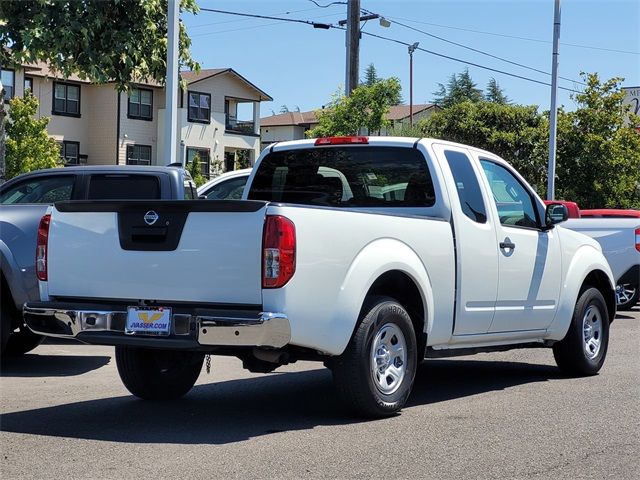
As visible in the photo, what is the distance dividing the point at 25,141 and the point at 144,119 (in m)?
16.5

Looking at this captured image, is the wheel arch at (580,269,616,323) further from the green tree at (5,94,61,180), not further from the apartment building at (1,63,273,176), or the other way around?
the apartment building at (1,63,273,176)

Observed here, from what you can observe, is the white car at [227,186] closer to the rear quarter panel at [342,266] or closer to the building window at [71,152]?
the rear quarter panel at [342,266]

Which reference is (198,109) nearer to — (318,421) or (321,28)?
(321,28)

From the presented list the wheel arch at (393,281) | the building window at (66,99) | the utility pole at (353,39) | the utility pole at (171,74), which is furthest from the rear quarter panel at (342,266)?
the building window at (66,99)

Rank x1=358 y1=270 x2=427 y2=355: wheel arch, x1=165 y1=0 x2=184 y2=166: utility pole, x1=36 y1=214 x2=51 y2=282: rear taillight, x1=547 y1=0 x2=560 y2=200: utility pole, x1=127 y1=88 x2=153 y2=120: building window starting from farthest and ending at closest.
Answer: x1=127 y1=88 x2=153 y2=120: building window < x1=547 y1=0 x2=560 y2=200: utility pole < x1=165 y1=0 x2=184 y2=166: utility pole < x1=358 y1=270 x2=427 y2=355: wheel arch < x1=36 y1=214 x2=51 y2=282: rear taillight

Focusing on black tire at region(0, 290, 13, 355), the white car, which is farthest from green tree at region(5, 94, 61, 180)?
black tire at region(0, 290, 13, 355)

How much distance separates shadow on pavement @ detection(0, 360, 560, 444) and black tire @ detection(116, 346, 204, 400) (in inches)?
4.4

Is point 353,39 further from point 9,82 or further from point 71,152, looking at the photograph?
point 71,152

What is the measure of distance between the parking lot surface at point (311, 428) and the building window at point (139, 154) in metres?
44.9

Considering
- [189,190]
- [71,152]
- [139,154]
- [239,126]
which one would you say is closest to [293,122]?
[239,126]

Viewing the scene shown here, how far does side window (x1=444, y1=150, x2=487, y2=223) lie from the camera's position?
8203 mm

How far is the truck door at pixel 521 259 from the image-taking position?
8.48 m

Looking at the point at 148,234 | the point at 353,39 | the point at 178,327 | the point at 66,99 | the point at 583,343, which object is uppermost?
the point at 66,99

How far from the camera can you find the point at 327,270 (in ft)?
21.5
